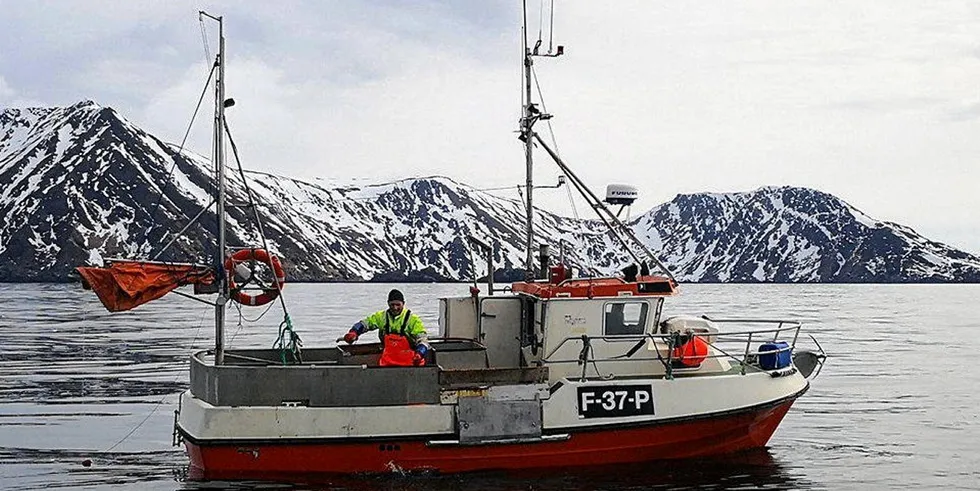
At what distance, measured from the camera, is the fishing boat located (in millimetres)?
15719

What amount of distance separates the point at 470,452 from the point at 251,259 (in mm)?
4286

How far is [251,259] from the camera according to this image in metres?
16.5

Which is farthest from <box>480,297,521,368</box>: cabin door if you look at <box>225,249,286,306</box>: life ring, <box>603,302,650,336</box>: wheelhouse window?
<box>225,249,286,306</box>: life ring

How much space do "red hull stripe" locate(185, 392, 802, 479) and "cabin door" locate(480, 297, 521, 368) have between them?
2282mm

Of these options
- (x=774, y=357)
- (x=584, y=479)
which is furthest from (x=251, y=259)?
(x=774, y=357)

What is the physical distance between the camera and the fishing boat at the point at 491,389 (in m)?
15.7

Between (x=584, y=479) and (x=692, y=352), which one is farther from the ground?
(x=692, y=352)

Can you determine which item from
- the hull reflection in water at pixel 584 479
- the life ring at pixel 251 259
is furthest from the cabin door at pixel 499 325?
the life ring at pixel 251 259

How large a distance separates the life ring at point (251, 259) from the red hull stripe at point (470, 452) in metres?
2.09

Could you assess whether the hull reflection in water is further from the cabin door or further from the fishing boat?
the cabin door

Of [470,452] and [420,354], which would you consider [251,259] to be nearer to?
[420,354]

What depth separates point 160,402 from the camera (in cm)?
2588

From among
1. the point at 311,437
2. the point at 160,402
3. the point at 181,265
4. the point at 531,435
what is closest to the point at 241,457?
the point at 311,437

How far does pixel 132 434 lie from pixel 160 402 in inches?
179
